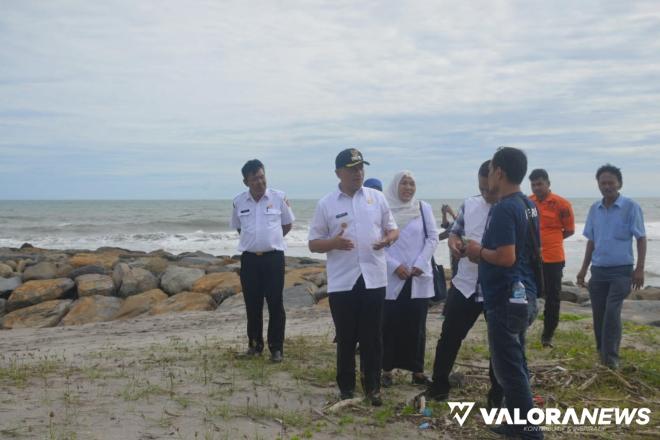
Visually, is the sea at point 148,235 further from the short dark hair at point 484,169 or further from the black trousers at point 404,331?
the short dark hair at point 484,169

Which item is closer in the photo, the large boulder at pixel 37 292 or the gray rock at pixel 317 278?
the large boulder at pixel 37 292

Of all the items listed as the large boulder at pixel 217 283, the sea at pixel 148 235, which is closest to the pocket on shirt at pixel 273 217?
the large boulder at pixel 217 283

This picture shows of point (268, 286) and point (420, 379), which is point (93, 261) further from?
point (420, 379)

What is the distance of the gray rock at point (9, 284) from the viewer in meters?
13.8

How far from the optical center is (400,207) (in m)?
5.64

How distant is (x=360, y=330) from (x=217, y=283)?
8.47 meters

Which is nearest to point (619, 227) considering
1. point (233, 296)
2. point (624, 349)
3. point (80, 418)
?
point (624, 349)

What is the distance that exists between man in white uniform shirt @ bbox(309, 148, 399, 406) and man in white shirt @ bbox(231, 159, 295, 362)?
4.83 feet

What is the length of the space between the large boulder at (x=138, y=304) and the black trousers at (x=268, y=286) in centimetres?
595

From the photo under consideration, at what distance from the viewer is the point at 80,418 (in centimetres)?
441

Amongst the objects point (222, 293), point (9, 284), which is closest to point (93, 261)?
point (9, 284)

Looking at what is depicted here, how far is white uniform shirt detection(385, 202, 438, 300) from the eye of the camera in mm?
5453

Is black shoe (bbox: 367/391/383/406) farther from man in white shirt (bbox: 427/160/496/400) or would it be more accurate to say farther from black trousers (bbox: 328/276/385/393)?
man in white shirt (bbox: 427/160/496/400)

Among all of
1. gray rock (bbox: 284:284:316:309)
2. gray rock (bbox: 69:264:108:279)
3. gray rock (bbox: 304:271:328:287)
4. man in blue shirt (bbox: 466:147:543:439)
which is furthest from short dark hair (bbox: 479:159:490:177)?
gray rock (bbox: 69:264:108:279)
